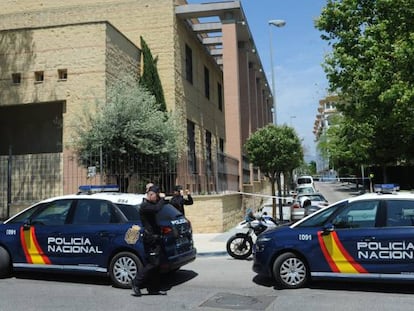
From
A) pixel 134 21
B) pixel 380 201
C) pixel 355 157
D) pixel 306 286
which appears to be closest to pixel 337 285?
pixel 306 286

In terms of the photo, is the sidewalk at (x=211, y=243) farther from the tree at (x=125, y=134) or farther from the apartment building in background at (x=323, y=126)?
the apartment building in background at (x=323, y=126)

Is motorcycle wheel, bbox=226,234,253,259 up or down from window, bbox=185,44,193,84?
down

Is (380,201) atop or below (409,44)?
below

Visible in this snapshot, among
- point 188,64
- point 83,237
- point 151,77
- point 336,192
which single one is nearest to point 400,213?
point 83,237

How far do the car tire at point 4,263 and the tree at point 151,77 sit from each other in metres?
11.9

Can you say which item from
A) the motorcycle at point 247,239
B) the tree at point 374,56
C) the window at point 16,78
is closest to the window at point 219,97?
the tree at point 374,56

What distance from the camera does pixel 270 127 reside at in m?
23.5

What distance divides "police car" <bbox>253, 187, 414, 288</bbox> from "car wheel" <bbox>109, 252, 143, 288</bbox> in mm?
2149

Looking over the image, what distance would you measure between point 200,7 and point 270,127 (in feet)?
22.3

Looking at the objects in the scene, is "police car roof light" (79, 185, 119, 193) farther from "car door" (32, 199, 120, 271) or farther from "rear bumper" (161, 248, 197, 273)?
"rear bumper" (161, 248, 197, 273)

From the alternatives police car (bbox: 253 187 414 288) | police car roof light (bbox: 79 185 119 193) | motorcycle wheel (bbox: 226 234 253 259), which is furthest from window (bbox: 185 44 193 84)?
police car (bbox: 253 187 414 288)

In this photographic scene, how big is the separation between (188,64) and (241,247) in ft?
52.6

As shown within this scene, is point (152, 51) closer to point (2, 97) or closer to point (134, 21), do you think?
point (134, 21)

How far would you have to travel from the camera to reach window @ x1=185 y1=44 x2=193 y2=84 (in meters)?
25.4
